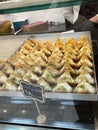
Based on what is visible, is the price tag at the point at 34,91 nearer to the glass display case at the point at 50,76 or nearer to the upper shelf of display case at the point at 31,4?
the glass display case at the point at 50,76

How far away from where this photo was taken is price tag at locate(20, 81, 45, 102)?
71 centimetres

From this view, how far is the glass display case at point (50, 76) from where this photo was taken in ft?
2.36

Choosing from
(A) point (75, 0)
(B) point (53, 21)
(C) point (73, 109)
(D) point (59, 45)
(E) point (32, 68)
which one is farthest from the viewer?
(B) point (53, 21)

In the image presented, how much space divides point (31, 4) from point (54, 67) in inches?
11.0

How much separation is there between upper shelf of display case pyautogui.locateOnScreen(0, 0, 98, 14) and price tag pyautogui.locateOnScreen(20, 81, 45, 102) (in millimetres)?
251

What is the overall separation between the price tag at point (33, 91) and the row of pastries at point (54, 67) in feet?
0.13

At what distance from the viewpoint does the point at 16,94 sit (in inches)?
31.0

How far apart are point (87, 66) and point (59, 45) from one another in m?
0.24

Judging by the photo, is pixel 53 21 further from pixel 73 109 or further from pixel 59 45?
pixel 73 109

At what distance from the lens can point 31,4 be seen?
0.69 metres

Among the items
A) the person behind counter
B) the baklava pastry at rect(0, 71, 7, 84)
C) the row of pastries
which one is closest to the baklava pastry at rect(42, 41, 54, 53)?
the row of pastries

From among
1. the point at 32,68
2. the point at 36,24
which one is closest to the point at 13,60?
the point at 32,68

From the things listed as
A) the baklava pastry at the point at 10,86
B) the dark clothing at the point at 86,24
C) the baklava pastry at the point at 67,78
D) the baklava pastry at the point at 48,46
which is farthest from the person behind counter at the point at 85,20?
the baklava pastry at the point at 10,86

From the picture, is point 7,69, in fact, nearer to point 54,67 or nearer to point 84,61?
point 54,67
